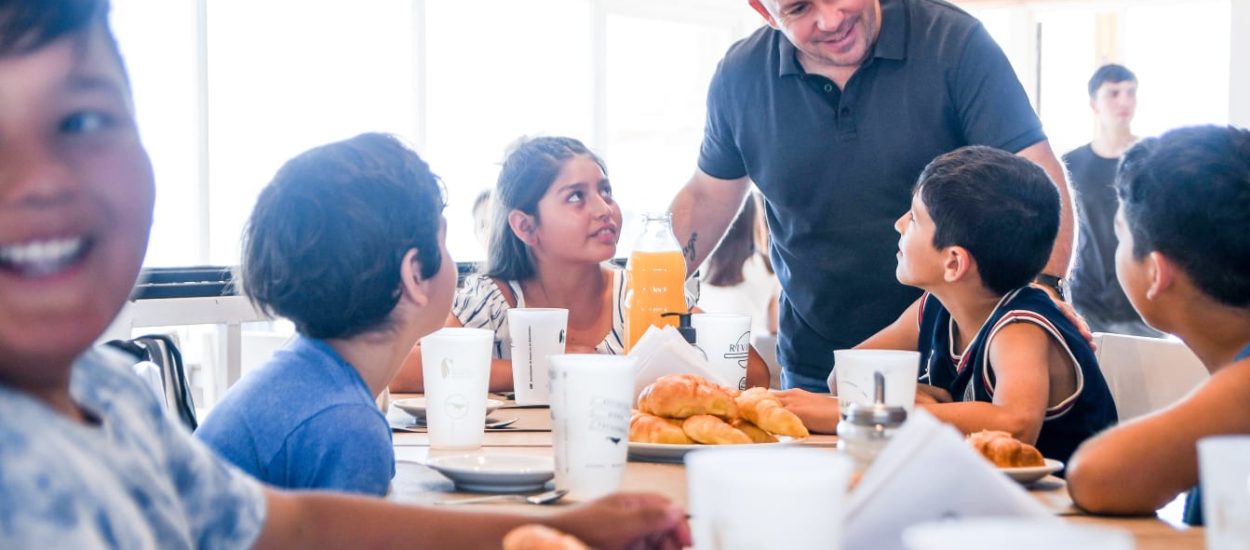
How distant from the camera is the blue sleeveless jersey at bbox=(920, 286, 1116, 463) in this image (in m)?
1.80

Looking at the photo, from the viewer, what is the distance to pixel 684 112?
7484mm

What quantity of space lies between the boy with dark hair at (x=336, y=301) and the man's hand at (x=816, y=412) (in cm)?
51

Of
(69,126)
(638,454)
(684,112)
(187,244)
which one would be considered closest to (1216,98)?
(684,112)

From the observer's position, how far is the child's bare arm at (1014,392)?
63.1 inches

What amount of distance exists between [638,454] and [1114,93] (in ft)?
14.5

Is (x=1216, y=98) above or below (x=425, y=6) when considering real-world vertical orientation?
below

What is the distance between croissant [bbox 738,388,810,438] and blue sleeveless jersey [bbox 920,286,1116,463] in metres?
0.43

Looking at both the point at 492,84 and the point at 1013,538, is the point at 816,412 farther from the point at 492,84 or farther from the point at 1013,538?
the point at 492,84

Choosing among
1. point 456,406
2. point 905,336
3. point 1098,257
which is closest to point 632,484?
point 456,406

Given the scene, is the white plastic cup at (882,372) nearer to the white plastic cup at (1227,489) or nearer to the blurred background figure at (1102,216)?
the white plastic cup at (1227,489)

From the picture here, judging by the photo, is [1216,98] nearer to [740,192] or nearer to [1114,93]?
[1114,93]

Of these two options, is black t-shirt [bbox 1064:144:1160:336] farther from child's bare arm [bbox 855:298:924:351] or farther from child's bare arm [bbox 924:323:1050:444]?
child's bare arm [bbox 924:323:1050:444]

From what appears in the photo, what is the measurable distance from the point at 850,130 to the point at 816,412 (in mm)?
1002

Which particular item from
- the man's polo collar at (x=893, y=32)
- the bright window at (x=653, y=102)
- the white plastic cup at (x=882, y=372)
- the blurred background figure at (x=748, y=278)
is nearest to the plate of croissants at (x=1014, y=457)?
the white plastic cup at (x=882, y=372)
